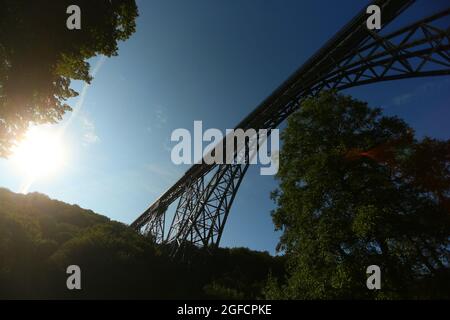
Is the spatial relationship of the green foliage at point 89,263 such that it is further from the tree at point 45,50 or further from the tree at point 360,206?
the tree at point 360,206

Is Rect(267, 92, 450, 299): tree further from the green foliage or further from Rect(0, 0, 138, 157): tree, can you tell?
the green foliage

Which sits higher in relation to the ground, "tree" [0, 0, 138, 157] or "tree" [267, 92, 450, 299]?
"tree" [0, 0, 138, 157]

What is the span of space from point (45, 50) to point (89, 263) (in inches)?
398

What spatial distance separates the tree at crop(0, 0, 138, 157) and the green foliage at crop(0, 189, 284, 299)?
18.9 feet

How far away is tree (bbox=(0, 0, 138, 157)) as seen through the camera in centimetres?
730

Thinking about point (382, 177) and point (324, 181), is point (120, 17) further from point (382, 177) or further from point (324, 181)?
point (382, 177)

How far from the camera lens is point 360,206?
6.69 meters

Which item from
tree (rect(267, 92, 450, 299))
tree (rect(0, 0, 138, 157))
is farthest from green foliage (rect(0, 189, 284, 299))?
tree (rect(267, 92, 450, 299))

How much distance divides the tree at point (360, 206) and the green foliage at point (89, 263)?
25.4 feet

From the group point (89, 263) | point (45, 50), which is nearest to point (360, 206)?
point (45, 50)

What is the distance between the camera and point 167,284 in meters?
14.8

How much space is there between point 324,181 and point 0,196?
63.7 ft

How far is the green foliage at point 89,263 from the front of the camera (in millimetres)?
11633
